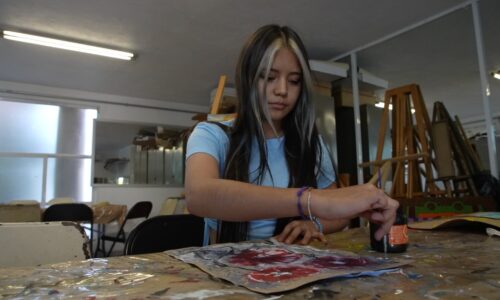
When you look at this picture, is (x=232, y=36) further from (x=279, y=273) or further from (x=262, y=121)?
(x=279, y=273)

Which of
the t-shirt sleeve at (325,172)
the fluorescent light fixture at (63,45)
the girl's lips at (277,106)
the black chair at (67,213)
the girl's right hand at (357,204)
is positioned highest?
the fluorescent light fixture at (63,45)

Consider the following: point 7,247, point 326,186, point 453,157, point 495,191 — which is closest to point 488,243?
point 326,186

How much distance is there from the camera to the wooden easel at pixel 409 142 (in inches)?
93.9

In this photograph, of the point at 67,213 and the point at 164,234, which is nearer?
the point at 164,234

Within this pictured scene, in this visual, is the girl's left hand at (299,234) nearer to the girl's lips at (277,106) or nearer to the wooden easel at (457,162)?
the girl's lips at (277,106)

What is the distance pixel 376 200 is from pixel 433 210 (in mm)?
1807

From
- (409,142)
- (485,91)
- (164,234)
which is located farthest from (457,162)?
(164,234)

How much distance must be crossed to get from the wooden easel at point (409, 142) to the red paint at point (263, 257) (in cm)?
197

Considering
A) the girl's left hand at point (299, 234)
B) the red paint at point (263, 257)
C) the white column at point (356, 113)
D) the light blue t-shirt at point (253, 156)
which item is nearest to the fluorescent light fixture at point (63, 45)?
the white column at point (356, 113)

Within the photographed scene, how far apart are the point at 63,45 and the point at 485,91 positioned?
12.2 ft

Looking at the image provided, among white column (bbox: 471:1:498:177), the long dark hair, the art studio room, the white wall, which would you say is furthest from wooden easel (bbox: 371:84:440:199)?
A: the white wall

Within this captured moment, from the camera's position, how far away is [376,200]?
1.97 ft

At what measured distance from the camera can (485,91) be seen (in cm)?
251

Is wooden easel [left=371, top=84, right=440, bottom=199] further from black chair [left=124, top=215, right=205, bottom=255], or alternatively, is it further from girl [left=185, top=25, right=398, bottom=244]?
black chair [left=124, top=215, right=205, bottom=255]
